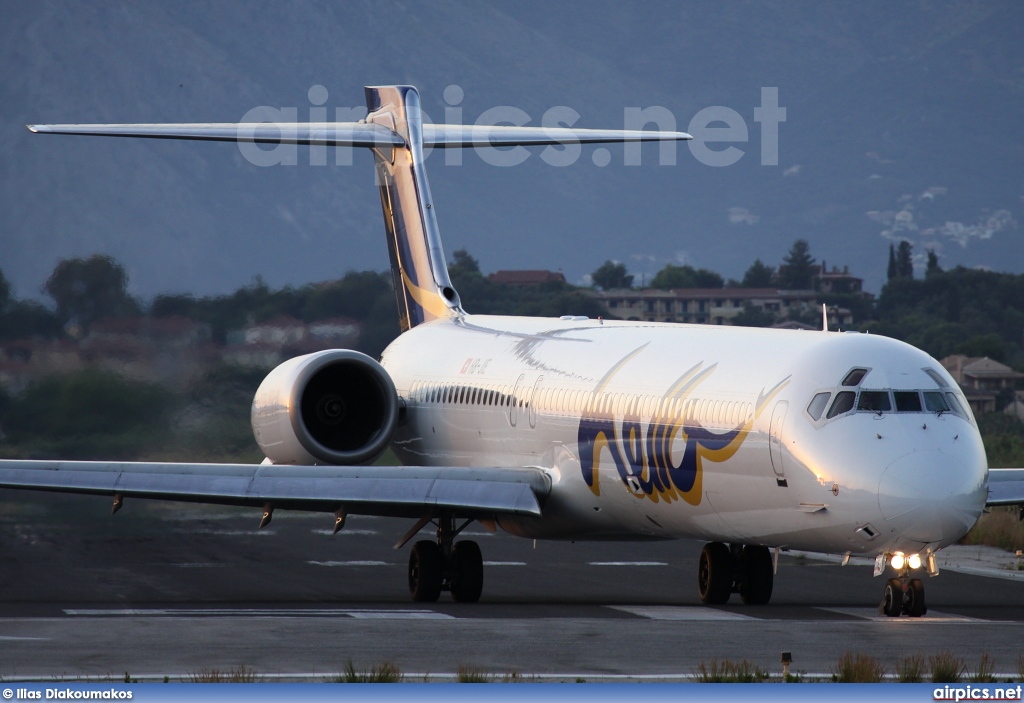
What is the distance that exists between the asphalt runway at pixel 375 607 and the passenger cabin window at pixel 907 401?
2.04 meters

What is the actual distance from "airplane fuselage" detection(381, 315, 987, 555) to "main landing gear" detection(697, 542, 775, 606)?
2.78 feet

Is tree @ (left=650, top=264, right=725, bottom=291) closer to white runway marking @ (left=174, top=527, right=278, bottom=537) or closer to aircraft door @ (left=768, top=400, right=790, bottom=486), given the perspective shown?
white runway marking @ (left=174, top=527, right=278, bottom=537)

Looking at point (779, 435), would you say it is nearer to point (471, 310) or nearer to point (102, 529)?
point (102, 529)

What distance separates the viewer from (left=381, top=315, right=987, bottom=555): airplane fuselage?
668 inches

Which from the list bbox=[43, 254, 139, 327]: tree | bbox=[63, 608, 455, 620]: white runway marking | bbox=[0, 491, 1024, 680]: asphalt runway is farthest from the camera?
bbox=[43, 254, 139, 327]: tree

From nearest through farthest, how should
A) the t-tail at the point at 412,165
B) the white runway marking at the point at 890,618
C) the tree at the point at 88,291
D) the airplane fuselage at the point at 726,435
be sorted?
the airplane fuselage at the point at 726,435 → the white runway marking at the point at 890,618 → the t-tail at the point at 412,165 → the tree at the point at 88,291

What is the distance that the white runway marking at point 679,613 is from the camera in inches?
749

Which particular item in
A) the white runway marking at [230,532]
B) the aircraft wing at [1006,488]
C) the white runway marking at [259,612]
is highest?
the aircraft wing at [1006,488]

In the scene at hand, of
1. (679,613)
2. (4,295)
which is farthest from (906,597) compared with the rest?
(4,295)

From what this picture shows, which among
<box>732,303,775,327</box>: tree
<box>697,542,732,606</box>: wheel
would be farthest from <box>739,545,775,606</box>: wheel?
<box>732,303,775,327</box>: tree

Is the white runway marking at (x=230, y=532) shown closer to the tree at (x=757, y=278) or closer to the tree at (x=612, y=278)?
the tree at (x=757, y=278)

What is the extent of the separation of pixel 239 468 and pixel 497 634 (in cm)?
A: 657

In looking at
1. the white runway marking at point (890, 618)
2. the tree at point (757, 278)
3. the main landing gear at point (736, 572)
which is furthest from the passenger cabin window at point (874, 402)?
the tree at point (757, 278)

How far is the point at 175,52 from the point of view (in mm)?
168625
